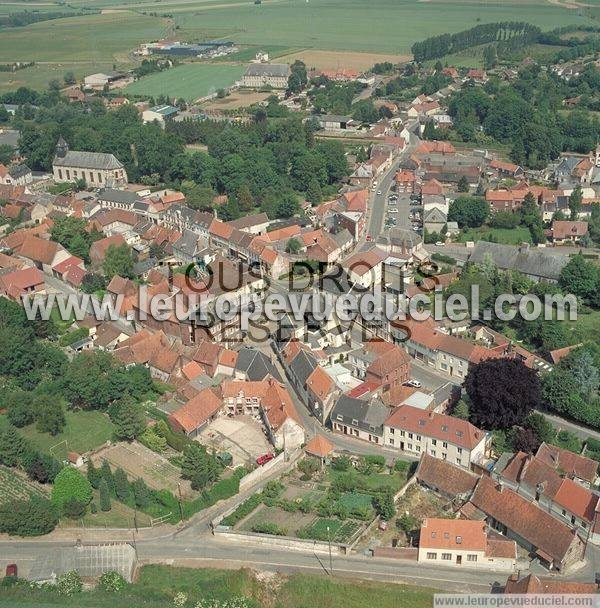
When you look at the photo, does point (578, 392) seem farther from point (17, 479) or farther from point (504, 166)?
point (504, 166)

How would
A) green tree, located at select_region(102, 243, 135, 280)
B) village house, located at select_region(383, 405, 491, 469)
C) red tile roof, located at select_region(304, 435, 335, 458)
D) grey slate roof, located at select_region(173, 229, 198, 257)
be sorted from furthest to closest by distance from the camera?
grey slate roof, located at select_region(173, 229, 198, 257) < green tree, located at select_region(102, 243, 135, 280) < red tile roof, located at select_region(304, 435, 335, 458) < village house, located at select_region(383, 405, 491, 469)

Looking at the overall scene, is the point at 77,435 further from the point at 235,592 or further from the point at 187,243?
the point at 187,243

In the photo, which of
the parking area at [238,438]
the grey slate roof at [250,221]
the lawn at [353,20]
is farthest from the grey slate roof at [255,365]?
the lawn at [353,20]

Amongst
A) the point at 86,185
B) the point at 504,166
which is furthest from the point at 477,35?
the point at 86,185

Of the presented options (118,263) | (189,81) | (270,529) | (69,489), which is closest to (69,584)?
(69,489)

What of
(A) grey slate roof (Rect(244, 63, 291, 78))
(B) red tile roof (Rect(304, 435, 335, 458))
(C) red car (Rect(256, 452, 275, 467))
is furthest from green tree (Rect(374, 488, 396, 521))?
(A) grey slate roof (Rect(244, 63, 291, 78))

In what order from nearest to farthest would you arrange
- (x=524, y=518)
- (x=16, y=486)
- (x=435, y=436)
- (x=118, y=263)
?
(x=524, y=518), (x=16, y=486), (x=435, y=436), (x=118, y=263)

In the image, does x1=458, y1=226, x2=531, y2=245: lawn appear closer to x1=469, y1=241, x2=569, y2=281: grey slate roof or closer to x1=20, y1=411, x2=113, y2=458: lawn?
x1=469, y1=241, x2=569, y2=281: grey slate roof
